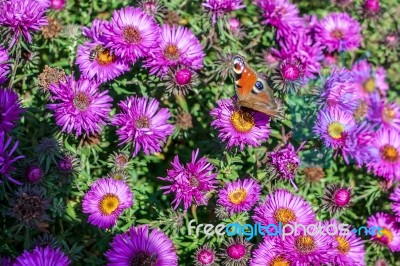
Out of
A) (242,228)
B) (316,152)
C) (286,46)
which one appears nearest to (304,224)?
(242,228)

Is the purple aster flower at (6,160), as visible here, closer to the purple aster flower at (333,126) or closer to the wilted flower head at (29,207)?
the wilted flower head at (29,207)

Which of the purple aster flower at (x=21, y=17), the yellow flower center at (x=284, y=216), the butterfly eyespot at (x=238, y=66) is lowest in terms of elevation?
the yellow flower center at (x=284, y=216)

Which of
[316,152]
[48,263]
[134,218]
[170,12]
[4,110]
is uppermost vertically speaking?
[170,12]

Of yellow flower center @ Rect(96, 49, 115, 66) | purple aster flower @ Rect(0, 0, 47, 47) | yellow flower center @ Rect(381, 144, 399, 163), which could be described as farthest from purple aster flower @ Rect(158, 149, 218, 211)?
yellow flower center @ Rect(381, 144, 399, 163)

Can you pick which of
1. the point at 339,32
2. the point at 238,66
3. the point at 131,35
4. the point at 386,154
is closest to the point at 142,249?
the point at 238,66

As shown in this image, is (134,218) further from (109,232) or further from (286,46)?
(286,46)

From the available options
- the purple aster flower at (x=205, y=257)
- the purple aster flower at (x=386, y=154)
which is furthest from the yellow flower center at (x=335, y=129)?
the purple aster flower at (x=205, y=257)

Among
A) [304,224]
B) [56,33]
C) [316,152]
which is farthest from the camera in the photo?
[316,152]
